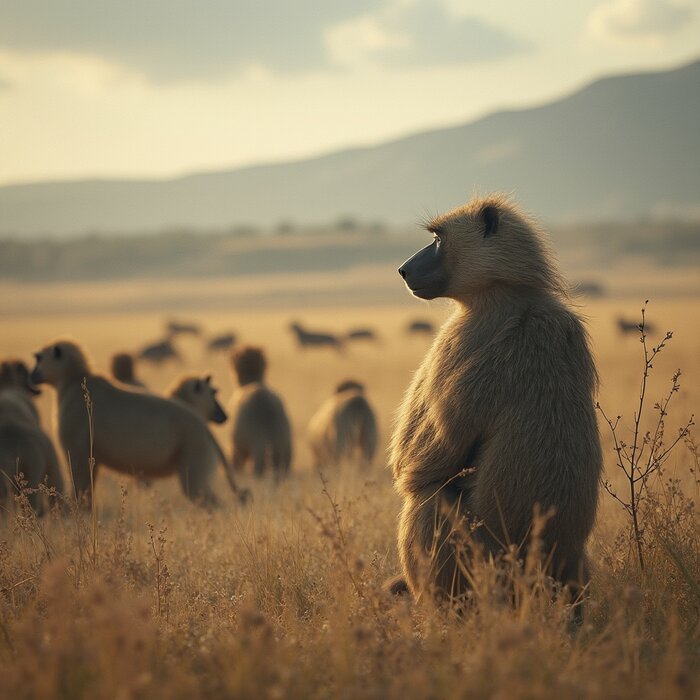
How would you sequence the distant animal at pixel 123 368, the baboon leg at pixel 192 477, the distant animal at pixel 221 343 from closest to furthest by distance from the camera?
the baboon leg at pixel 192 477 → the distant animal at pixel 123 368 → the distant animal at pixel 221 343

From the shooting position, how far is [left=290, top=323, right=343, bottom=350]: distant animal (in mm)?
29250

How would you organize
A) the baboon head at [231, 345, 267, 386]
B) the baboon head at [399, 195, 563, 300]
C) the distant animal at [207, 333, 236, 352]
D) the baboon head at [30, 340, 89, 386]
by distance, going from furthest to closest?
the distant animal at [207, 333, 236, 352]
the baboon head at [231, 345, 267, 386]
the baboon head at [30, 340, 89, 386]
the baboon head at [399, 195, 563, 300]

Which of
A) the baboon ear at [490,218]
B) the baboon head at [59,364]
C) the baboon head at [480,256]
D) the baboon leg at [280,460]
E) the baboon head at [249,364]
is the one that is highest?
the baboon ear at [490,218]

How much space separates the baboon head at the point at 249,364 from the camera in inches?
472

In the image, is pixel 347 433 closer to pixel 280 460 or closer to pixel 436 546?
pixel 280 460

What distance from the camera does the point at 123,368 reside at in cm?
1089

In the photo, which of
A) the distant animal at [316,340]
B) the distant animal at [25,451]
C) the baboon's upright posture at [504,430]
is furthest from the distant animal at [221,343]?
the baboon's upright posture at [504,430]

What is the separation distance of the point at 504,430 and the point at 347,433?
711 centimetres

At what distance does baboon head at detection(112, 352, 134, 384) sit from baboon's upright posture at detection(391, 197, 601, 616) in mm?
6593

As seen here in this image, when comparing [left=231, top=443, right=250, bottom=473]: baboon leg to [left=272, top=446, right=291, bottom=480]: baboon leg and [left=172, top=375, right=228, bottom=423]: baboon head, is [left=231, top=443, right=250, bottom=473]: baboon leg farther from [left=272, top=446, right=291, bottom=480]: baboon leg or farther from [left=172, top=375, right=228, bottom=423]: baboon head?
[left=172, top=375, right=228, bottom=423]: baboon head

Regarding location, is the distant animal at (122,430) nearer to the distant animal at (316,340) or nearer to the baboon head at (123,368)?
the baboon head at (123,368)

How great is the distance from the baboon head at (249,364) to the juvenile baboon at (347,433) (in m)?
1.05

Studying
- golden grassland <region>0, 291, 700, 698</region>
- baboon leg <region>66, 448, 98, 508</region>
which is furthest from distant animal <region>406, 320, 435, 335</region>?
baboon leg <region>66, 448, 98, 508</region>

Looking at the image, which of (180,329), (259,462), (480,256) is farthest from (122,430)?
(180,329)
